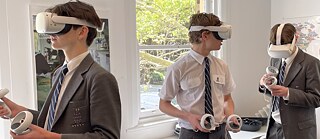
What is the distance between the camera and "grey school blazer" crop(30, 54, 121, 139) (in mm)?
1139

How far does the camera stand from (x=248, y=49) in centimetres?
344

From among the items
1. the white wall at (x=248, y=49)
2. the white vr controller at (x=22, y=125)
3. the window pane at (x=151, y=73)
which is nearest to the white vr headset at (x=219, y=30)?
the window pane at (x=151, y=73)

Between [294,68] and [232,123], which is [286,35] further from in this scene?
[232,123]

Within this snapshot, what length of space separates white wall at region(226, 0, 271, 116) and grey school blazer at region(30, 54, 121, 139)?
7.60 ft

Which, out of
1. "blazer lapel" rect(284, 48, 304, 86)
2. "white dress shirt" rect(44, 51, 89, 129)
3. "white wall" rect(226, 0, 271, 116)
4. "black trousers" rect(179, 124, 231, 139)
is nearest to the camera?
"white dress shirt" rect(44, 51, 89, 129)

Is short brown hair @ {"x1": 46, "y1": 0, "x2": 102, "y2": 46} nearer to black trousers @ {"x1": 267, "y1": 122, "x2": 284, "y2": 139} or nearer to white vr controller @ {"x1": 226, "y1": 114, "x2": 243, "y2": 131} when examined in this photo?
white vr controller @ {"x1": 226, "y1": 114, "x2": 243, "y2": 131}

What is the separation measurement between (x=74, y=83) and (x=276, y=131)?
1705mm

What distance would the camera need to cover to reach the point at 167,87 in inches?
75.3

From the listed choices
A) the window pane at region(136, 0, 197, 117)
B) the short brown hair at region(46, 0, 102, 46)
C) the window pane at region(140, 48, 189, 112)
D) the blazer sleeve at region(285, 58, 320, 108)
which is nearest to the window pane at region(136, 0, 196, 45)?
the window pane at region(136, 0, 197, 117)

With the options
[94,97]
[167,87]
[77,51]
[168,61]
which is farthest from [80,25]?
[168,61]

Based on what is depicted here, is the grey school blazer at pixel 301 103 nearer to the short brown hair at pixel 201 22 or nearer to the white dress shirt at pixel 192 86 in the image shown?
the white dress shirt at pixel 192 86

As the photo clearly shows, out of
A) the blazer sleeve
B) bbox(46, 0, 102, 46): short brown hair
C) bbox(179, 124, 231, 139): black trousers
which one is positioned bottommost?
bbox(179, 124, 231, 139): black trousers

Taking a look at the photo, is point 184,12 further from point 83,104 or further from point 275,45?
point 83,104

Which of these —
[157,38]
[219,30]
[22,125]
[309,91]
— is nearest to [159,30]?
[157,38]
